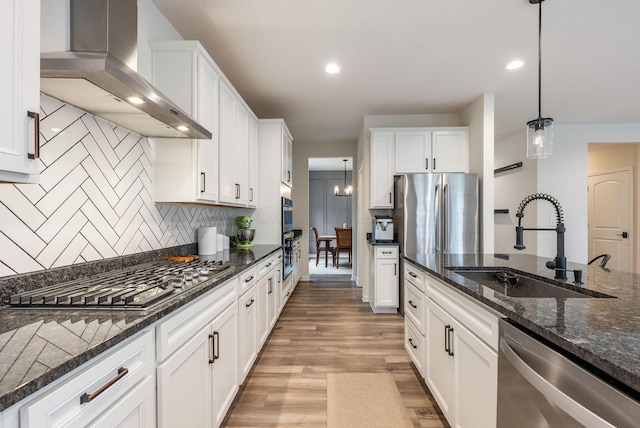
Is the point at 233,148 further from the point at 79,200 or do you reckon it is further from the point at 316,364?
the point at 316,364

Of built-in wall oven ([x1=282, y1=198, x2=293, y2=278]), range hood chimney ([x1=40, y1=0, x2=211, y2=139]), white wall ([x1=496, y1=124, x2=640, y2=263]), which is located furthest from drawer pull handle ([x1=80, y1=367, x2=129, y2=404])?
white wall ([x1=496, y1=124, x2=640, y2=263])

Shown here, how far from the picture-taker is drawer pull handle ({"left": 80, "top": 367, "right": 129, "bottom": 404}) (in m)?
0.71

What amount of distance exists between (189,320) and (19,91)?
94 centimetres

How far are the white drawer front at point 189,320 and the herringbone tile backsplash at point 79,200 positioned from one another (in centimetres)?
66

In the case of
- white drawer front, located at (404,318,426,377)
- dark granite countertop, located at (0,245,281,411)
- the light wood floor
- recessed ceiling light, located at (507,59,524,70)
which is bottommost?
the light wood floor

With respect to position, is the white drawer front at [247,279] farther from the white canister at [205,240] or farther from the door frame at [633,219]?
the door frame at [633,219]

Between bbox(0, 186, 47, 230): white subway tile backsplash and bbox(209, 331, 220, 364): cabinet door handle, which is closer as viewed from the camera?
bbox(0, 186, 47, 230): white subway tile backsplash

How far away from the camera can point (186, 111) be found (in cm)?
192

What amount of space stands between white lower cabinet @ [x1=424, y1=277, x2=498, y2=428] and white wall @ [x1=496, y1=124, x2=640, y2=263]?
3982mm

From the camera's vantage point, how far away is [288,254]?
3803mm

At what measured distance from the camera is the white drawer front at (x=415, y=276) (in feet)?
6.49

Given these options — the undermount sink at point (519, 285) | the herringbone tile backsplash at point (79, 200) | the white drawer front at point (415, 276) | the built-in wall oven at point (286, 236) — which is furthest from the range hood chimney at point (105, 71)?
the built-in wall oven at point (286, 236)

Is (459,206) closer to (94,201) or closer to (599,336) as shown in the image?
(599,336)

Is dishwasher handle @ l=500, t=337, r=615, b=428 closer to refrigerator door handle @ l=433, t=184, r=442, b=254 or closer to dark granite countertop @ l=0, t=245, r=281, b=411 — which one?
dark granite countertop @ l=0, t=245, r=281, b=411
